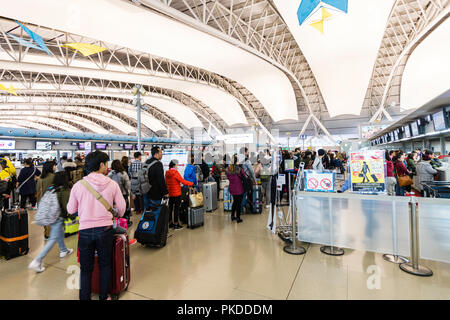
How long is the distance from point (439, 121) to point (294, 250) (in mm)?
6405

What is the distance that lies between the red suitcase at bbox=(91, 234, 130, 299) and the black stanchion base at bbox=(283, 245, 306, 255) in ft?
8.14

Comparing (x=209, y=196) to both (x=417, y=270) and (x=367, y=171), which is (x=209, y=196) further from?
(x=417, y=270)

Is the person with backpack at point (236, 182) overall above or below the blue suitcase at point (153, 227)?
above

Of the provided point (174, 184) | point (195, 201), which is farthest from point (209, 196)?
point (174, 184)

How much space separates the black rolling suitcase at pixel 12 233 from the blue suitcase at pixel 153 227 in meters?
1.85

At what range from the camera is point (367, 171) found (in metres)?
3.44

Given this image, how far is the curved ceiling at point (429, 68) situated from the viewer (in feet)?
49.1

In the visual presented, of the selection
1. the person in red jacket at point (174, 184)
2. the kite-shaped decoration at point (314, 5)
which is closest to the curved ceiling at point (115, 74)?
the kite-shaped decoration at point (314, 5)

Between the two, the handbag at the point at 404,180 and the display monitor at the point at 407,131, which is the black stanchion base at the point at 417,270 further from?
the display monitor at the point at 407,131
